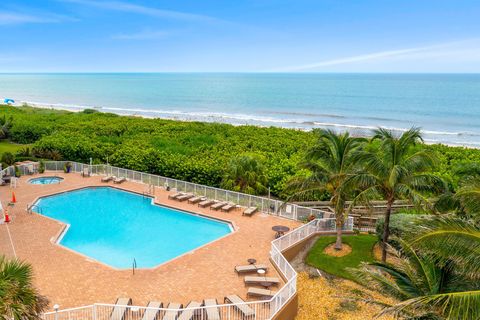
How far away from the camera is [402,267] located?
9.80 metres

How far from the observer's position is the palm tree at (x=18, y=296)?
22.6 feet

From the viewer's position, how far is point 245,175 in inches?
1023

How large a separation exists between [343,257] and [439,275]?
10047mm

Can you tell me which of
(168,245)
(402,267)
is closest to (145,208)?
(168,245)

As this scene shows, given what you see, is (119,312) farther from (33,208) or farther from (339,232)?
(33,208)

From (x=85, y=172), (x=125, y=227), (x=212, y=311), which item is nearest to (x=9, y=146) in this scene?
(x=85, y=172)

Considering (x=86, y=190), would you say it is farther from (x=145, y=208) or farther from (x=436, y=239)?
(x=436, y=239)

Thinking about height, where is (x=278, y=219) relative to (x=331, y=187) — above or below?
below

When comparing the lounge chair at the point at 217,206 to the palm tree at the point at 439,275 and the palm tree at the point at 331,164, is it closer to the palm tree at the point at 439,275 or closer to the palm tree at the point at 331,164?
the palm tree at the point at 331,164

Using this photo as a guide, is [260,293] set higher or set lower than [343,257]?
higher

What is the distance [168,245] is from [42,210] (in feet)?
31.9

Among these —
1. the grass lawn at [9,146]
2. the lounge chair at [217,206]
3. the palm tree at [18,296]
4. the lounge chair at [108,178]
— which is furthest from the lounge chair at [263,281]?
the grass lawn at [9,146]

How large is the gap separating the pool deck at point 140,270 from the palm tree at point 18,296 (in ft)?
21.7

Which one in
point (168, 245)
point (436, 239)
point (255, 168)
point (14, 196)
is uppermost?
point (436, 239)
